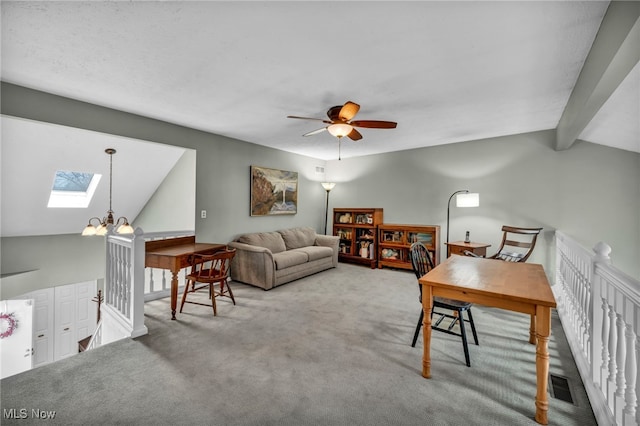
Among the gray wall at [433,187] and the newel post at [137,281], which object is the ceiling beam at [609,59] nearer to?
the gray wall at [433,187]

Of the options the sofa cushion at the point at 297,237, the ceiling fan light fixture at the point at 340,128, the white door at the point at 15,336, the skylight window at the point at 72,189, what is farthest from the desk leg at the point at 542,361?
the white door at the point at 15,336

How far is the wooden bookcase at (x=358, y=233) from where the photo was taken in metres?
5.55

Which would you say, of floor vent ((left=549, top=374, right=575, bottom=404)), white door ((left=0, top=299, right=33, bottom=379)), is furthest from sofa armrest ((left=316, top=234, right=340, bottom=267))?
white door ((left=0, top=299, right=33, bottom=379))

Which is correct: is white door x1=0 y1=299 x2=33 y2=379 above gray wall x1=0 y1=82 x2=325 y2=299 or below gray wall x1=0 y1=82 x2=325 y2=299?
below

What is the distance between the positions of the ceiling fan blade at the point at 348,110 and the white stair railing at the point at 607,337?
204 cm

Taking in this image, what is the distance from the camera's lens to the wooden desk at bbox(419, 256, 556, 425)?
159 cm

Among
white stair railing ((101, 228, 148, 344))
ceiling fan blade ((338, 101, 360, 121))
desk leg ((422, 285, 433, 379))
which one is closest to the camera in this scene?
desk leg ((422, 285, 433, 379))

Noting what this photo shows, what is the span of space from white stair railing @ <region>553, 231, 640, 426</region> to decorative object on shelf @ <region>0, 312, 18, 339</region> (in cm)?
795

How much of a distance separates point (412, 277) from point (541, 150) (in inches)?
110

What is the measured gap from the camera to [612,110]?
2.70 m

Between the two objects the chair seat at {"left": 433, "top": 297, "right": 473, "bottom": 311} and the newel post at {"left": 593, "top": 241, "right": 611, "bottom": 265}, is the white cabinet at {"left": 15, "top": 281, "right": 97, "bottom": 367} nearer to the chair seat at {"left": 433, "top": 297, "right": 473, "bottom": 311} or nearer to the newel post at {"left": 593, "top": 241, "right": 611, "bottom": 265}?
the chair seat at {"left": 433, "top": 297, "right": 473, "bottom": 311}

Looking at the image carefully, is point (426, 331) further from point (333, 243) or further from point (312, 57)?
point (333, 243)

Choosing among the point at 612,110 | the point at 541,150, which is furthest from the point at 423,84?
the point at 541,150

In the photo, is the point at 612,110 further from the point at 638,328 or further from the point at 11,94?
the point at 11,94
